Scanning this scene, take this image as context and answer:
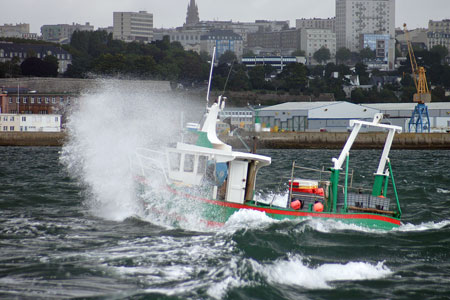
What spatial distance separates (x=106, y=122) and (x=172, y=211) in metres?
11.2

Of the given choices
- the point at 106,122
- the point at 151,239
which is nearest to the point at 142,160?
the point at 151,239

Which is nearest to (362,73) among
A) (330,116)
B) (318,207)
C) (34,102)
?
(330,116)

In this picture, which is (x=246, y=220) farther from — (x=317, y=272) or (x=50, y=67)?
(x=50, y=67)

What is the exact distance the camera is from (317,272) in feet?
51.5

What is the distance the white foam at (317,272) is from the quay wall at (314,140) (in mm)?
59558

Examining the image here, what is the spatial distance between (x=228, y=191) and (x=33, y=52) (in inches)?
5762

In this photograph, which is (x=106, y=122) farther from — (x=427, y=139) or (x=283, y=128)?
(x=283, y=128)

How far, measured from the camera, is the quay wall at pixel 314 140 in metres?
76.4

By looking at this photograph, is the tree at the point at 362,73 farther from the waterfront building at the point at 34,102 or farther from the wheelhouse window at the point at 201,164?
the wheelhouse window at the point at 201,164

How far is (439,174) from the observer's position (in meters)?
41.3

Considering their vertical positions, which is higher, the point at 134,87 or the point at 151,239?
the point at 134,87

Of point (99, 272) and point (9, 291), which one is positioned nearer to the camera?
point (9, 291)

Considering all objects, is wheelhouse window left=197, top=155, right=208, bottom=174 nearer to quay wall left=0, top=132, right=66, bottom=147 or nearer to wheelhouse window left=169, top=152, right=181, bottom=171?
wheelhouse window left=169, top=152, right=181, bottom=171

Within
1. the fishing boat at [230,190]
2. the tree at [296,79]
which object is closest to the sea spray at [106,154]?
the fishing boat at [230,190]
